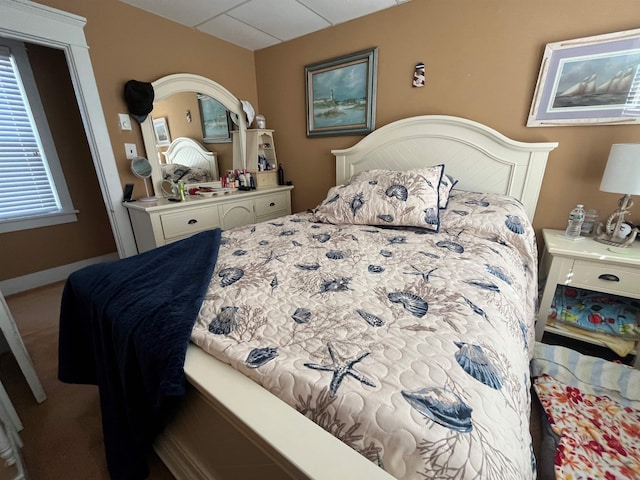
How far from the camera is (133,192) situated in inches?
91.2

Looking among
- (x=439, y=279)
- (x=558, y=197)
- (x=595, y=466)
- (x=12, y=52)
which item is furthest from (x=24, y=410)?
(x=558, y=197)

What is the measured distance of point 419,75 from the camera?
209 centimetres

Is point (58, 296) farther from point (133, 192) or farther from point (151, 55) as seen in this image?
point (151, 55)

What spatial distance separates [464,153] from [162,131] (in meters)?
2.50

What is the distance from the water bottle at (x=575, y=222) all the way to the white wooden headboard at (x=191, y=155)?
2899 millimetres

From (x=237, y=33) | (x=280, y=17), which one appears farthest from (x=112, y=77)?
(x=280, y=17)

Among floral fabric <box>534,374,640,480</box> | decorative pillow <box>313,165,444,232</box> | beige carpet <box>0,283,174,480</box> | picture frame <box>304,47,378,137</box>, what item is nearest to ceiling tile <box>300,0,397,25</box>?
picture frame <box>304,47,378,137</box>

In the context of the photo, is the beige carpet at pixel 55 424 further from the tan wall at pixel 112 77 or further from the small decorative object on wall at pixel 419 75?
the small decorative object on wall at pixel 419 75

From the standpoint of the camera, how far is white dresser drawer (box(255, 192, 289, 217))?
2.83m

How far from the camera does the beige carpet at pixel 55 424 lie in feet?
3.62

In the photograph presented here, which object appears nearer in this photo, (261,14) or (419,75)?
(419,75)

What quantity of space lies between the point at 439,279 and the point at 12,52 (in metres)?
3.71

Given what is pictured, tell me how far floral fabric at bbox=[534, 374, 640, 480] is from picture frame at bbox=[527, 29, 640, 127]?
4.98ft

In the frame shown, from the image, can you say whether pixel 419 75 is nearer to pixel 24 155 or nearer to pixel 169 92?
pixel 169 92
